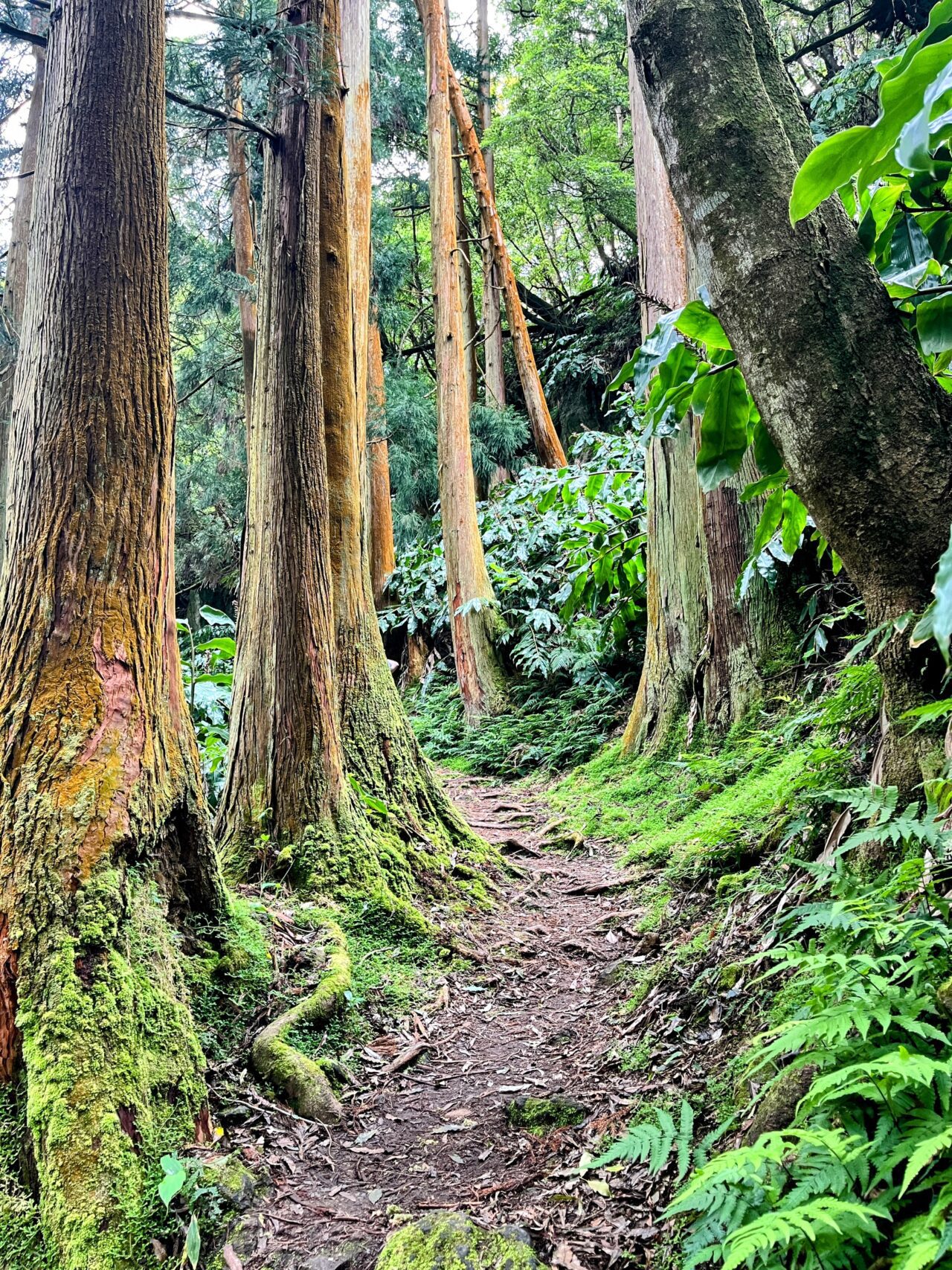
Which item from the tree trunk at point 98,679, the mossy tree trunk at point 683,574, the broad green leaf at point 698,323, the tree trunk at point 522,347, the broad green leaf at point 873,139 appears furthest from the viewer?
the tree trunk at point 522,347

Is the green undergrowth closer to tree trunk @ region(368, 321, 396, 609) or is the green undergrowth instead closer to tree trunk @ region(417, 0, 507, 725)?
tree trunk @ region(417, 0, 507, 725)

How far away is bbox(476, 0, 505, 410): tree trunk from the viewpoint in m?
15.4

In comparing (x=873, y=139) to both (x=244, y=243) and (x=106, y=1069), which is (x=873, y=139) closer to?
(x=106, y=1069)

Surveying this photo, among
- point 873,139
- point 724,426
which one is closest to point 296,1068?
point 724,426

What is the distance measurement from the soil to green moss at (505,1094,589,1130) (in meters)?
0.02

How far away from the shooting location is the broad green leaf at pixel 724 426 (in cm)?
263

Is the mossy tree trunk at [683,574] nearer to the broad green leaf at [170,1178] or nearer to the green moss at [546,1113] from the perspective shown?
the green moss at [546,1113]

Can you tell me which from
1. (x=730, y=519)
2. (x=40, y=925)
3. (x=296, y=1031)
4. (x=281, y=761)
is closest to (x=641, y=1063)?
(x=296, y=1031)

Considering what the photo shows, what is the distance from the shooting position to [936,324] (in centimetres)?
199

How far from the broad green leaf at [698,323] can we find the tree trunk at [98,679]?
1.87 meters

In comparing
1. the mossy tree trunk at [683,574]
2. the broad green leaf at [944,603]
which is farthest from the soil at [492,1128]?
the mossy tree trunk at [683,574]

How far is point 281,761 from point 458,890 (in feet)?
4.26

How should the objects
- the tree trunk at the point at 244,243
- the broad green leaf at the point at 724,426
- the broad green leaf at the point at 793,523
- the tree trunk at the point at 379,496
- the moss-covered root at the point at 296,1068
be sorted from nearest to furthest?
1. the broad green leaf at the point at 724,426
2. the moss-covered root at the point at 296,1068
3. the broad green leaf at the point at 793,523
4. the tree trunk at the point at 244,243
5. the tree trunk at the point at 379,496

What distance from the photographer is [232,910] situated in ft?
10.6
